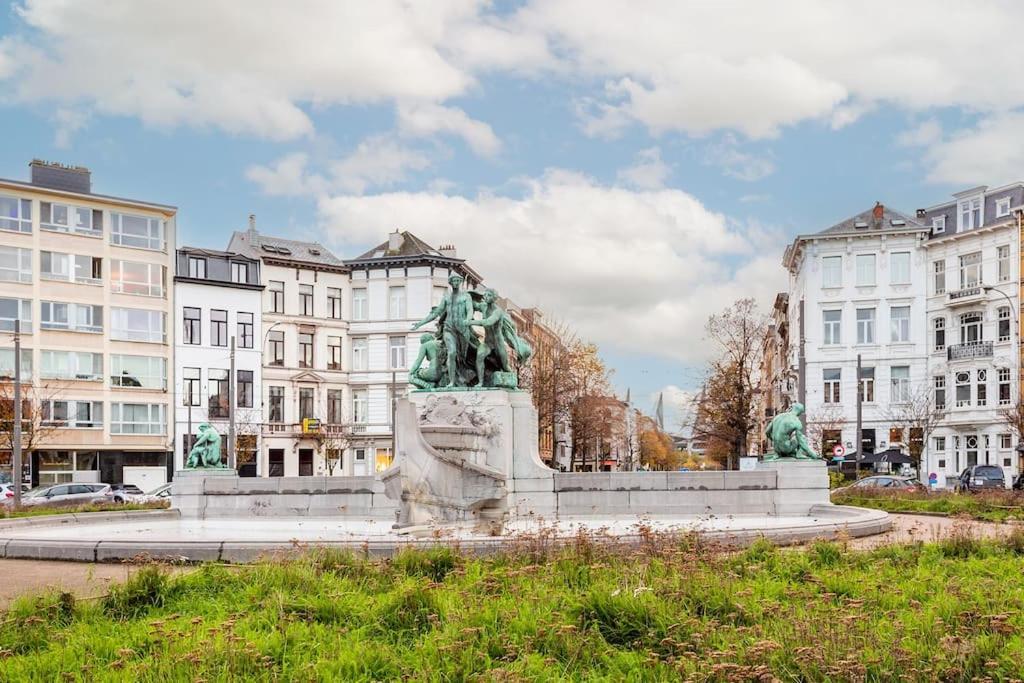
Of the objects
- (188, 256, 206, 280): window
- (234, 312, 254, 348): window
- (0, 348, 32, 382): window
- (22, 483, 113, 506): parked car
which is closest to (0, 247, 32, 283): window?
(0, 348, 32, 382): window

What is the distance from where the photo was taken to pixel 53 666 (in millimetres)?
7301

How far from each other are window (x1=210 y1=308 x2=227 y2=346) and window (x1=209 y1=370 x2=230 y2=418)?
71.2 inches

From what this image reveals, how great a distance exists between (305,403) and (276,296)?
23.1ft

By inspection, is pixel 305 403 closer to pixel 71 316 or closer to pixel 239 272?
pixel 239 272

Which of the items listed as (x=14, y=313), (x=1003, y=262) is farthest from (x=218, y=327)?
(x=1003, y=262)

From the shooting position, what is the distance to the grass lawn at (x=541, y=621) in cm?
691

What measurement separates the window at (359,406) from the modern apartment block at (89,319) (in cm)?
1264

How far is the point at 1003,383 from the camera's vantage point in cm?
6106

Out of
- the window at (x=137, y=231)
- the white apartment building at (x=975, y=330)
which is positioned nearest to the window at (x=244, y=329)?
the window at (x=137, y=231)

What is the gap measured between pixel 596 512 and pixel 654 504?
1.12 meters

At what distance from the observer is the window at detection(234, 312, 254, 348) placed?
67.3m

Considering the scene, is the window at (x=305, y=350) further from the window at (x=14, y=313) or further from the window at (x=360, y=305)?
the window at (x=14, y=313)

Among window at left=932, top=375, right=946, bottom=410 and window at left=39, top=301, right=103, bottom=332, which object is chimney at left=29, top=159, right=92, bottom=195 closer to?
window at left=39, top=301, right=103, bottom=332

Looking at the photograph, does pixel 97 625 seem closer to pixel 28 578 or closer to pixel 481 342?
pixel 28 578
